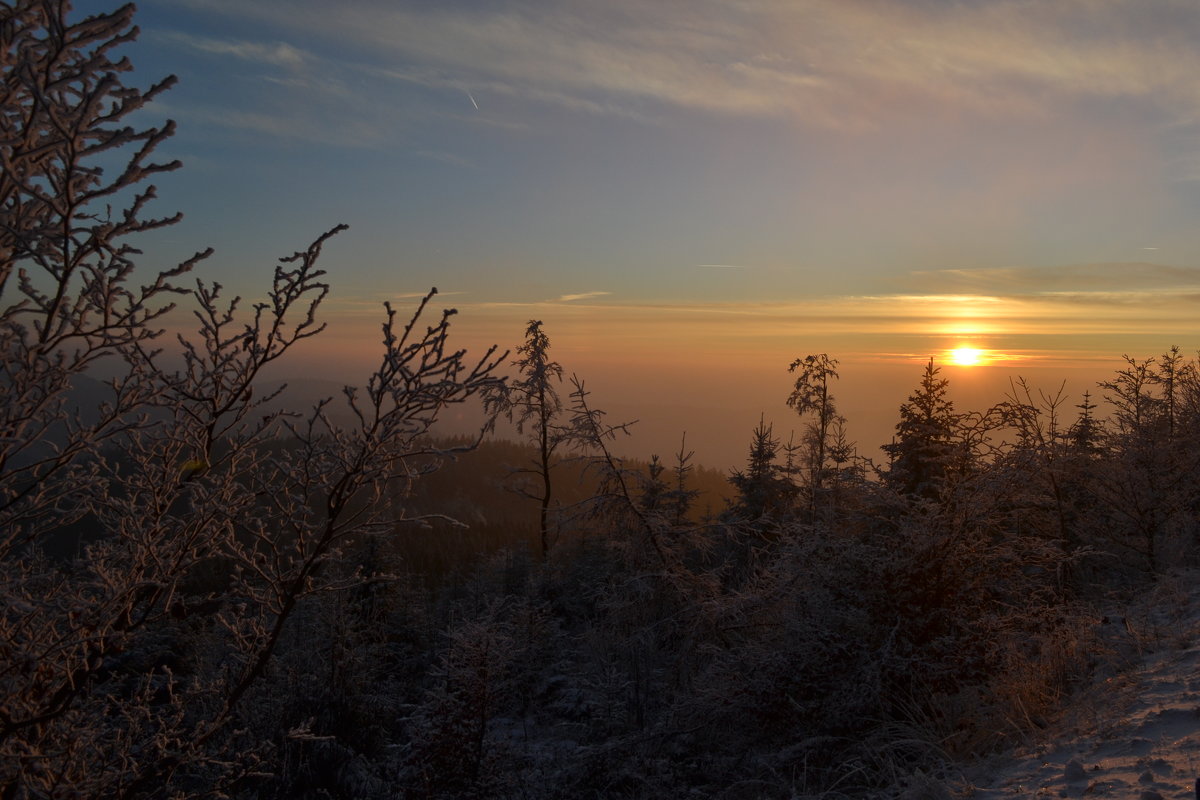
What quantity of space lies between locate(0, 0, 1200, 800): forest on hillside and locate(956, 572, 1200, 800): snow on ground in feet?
1.18

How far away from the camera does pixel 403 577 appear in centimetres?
876

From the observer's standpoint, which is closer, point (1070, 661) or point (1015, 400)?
point (1070, 661)

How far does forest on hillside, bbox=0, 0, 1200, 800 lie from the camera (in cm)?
286

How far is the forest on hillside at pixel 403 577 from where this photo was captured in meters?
2.86

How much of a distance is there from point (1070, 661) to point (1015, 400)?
17.2 ft

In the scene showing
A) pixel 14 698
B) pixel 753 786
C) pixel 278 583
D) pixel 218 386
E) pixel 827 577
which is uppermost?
pixel 218 386

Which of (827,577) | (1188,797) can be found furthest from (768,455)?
(1188,797)

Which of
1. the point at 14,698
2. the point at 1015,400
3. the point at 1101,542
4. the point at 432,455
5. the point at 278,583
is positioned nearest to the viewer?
the point at 14,698

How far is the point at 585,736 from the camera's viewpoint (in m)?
11.4

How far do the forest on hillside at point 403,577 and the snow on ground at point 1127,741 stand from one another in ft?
1.18

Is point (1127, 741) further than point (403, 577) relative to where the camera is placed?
No

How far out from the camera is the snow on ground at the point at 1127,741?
11.6 ft

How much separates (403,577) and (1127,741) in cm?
773

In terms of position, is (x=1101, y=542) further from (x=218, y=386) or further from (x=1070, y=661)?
(x=218, y=386)
